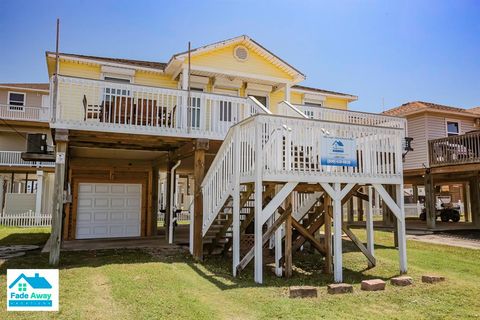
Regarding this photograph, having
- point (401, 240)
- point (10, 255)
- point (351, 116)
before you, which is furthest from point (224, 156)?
point (10, 255)

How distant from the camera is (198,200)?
9.23 metres

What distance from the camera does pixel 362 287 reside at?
6.29 meters

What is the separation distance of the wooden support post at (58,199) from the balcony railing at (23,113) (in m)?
20.2

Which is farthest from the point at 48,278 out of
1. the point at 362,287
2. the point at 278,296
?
the point at 362,287

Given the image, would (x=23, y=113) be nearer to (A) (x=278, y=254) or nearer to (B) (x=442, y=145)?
(A) (x=278, y=254)

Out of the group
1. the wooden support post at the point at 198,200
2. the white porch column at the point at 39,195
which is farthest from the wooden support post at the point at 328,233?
the white porch column at the point at 39,195

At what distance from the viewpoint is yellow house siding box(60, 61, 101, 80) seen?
1244 cm

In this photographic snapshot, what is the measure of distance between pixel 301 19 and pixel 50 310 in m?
9.58

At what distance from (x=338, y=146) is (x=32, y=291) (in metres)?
5.96

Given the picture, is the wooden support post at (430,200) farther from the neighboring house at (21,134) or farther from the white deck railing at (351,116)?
the neighboring house at (21,134)

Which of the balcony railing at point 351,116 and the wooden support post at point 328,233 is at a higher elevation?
the balcony railing at point 351,116

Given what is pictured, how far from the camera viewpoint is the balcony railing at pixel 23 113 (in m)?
25.8

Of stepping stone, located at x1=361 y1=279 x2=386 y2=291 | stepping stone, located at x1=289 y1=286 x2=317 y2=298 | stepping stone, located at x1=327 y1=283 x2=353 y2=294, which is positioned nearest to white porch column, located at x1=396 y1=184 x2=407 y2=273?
stepping stone, located at x1=361 y1=279 x2=386 y2=291

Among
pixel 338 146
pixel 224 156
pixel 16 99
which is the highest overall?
pixel 16 99
